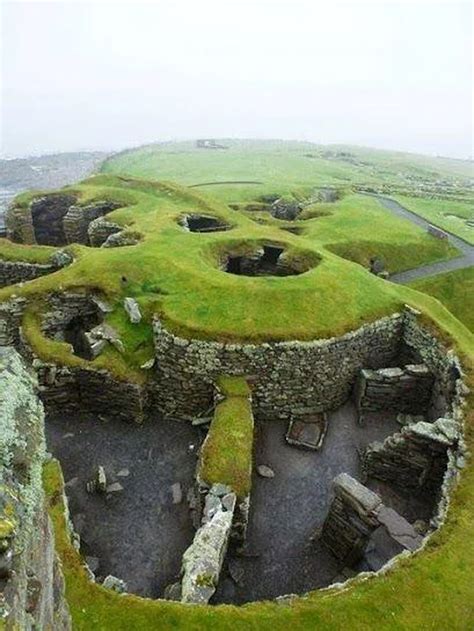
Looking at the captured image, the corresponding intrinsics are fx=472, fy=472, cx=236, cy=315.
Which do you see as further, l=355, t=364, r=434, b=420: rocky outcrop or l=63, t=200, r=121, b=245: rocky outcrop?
l=63, t=200, r=121, b=245: rocky outcrop

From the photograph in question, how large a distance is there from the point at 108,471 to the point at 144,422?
123 inches

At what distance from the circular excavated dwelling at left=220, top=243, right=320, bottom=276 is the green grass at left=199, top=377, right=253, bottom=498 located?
1273 centimetres

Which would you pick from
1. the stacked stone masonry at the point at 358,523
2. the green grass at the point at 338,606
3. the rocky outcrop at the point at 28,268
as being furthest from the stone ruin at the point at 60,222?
the green grass at the point at 338,606

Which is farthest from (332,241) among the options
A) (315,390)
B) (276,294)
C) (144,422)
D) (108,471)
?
(108,471)

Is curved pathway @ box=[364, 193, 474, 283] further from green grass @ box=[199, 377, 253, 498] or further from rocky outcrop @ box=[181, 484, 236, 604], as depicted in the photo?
rocky outcrop @ box=[181, 484, 236, 604]

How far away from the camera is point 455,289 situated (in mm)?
34562

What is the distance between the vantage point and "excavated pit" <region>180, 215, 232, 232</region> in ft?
132

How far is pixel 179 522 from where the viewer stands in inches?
682

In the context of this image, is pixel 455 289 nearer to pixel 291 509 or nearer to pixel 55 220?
pixel 291 509

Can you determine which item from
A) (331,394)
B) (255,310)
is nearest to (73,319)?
(255,310)

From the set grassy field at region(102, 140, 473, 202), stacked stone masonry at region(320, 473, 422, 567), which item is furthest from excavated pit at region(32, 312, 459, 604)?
grassy field at region(102, 140, 473, 202)

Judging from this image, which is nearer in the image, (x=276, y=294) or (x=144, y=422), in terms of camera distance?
(x=144, y=422)

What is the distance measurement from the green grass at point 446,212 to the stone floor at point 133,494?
35815 mm

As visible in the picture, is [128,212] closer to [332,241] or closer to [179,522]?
[332,241]
